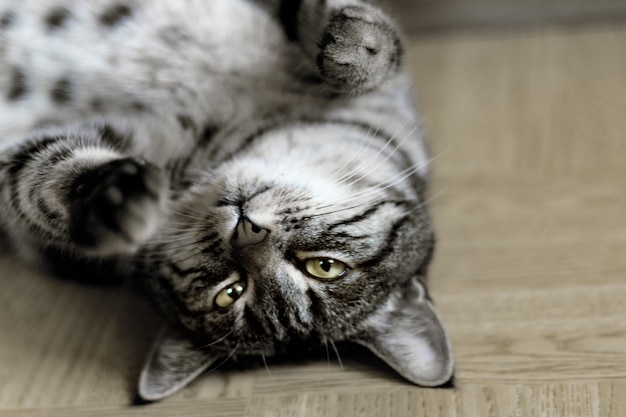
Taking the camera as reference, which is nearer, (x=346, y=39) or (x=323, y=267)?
(x=323, y=267)

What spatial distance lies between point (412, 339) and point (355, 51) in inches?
25.0

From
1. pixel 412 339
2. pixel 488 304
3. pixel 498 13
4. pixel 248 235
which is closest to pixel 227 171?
pixel 248 235

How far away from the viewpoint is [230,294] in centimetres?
145

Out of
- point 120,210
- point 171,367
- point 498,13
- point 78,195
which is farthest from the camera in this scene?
point 498,13

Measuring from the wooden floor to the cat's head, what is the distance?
0.08 metres

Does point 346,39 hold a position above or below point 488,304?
above

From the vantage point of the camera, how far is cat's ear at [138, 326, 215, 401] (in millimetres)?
1476

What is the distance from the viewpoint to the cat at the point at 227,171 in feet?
4.64

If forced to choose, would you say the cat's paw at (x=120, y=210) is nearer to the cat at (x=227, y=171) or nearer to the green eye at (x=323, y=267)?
the cat at (x=227, y=171)

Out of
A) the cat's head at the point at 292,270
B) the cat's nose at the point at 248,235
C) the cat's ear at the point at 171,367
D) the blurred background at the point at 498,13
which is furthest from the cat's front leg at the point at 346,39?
the blurred background at the point at 498,13

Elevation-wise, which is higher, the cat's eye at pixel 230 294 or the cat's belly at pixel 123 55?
the cat's belly at pixel 123 55

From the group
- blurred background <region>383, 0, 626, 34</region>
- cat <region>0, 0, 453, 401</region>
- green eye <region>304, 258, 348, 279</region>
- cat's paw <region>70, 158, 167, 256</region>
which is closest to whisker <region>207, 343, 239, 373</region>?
cat <region>0, 0, 453, 401</region>

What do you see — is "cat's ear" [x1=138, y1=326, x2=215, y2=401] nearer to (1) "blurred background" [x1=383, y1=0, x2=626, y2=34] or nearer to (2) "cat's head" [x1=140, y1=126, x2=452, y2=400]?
(2) "cat's head" [x1=140, y1=126, x2=452, y2=400]

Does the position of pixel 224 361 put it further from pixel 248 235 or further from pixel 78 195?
→ pixel 78 195
